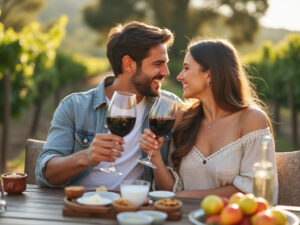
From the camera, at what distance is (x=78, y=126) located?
3.25m

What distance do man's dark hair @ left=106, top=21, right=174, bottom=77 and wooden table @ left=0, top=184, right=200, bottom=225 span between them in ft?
4.16

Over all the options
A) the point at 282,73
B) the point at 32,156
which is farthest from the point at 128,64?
the point at 282,73

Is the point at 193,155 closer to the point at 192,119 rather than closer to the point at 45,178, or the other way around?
the point at 192,119

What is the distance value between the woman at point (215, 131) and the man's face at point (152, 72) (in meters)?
0.29

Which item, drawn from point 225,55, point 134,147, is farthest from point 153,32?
point 134,147

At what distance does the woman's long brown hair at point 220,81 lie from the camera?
3.16 meters

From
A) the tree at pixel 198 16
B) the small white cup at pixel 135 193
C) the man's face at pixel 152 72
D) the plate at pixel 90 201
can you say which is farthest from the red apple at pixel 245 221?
the tree at pixel 198 16

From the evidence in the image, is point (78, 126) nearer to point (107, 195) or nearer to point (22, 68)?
point (107, 195)

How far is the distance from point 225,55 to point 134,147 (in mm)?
904

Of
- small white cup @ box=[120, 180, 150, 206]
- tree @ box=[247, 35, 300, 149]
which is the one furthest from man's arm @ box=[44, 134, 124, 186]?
tree @ box=[247, 35, 300, 149]

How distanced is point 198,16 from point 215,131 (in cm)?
3276

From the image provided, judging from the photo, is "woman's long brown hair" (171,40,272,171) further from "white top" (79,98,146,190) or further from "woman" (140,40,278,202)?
"white top" (79,98,146,190)

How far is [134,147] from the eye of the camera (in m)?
3.36

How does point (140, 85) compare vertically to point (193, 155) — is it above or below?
above
